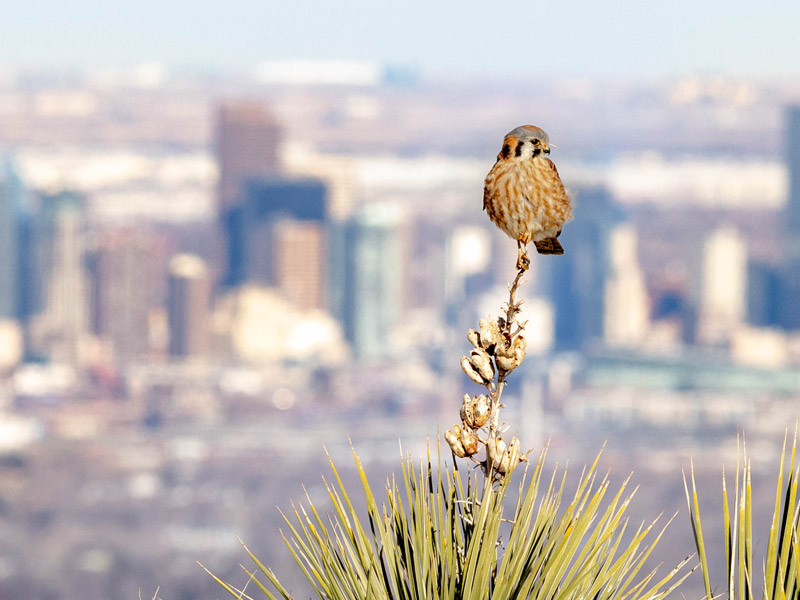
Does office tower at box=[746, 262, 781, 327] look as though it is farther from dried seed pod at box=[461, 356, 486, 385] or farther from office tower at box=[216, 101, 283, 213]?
dried seed pod at box=[461, 356, 486, 385]

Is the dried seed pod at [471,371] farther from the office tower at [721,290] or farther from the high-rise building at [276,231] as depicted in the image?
the high-rise building at [276,231]

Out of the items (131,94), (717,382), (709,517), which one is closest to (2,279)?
(131,94)

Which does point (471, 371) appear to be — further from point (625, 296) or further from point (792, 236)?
point (792, 236)

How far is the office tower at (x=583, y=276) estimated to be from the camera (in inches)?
5148

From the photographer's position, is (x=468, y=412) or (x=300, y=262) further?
(x=300, y=262)

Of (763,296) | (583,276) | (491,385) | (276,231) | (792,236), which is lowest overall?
(763,296)

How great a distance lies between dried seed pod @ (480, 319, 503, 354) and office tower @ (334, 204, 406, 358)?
413 ft

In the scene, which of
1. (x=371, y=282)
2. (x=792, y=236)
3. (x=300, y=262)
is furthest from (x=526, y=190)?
(x=792, y=236)

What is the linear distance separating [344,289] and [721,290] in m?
33.0

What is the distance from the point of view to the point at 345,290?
432ft

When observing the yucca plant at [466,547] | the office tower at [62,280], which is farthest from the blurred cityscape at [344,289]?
the yucca plant at [466,547]

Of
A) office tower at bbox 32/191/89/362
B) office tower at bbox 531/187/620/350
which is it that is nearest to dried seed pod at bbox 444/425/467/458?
office tower at bbox 32/191/89/362

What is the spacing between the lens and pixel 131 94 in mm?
141750

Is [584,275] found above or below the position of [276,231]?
below
